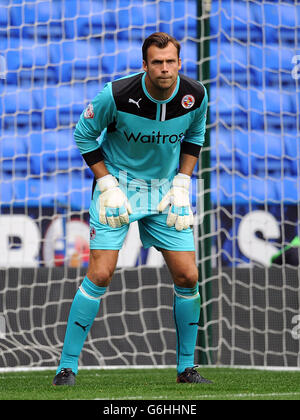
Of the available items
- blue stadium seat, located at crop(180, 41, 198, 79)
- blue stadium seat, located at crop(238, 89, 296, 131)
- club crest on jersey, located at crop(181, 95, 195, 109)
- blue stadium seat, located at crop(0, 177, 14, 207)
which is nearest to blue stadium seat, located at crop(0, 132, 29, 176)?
blue stadium seat, located at crop(0, 177, 14, 207)

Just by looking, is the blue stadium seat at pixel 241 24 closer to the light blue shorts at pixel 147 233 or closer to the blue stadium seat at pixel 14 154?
the blue stadium seat at pixel 14 154

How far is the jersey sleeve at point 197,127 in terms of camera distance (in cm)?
414

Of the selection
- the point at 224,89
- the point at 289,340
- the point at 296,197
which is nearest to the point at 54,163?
the point at 224,89

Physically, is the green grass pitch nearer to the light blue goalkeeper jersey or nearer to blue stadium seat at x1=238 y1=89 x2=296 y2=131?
the light blue goalkeeper jersey

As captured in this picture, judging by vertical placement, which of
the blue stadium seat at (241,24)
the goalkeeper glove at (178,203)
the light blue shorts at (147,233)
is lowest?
the light blue shorts at (147,233)

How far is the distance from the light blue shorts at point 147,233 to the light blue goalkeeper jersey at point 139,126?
0.65ft

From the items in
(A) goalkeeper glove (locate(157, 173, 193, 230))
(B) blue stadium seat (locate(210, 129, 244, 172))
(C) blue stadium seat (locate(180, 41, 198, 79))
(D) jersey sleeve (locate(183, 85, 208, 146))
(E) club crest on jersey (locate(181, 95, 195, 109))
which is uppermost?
(E) club crest on jersey (locate(181, 95, 195, 109))

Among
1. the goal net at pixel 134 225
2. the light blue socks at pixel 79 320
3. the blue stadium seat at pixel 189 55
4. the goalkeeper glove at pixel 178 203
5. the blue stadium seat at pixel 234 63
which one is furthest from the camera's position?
the blue stadium seat at pixel 189 55

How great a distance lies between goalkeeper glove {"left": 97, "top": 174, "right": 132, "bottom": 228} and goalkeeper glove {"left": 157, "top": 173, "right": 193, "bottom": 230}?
195 millimetres

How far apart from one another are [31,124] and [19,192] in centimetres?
62

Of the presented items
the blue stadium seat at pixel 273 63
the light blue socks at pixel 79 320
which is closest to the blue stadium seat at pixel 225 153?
the blue stadium seat at pixel 273 63

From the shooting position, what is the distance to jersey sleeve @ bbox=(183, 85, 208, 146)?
4.14 m

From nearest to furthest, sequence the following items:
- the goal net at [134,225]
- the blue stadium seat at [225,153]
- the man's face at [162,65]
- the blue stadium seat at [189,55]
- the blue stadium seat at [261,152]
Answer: the man's face at [162,65] < the goal net at [134,225] < the blue stadium seat at [225,153] < the blue stadium seat at [261,152] < the blue stadium seat at [189,55]

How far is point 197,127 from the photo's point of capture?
166 inches
